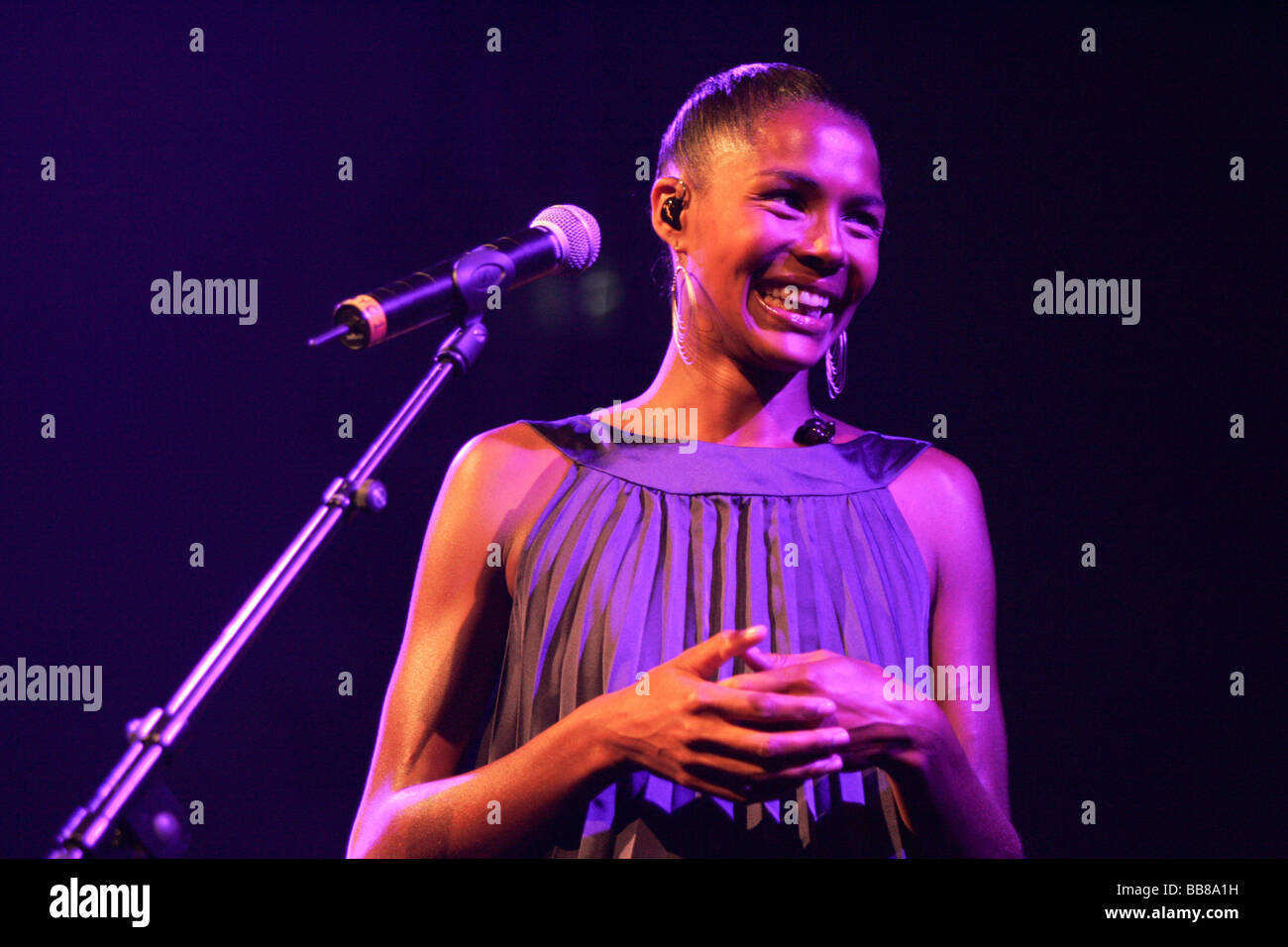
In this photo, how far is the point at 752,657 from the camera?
1438 millimetres

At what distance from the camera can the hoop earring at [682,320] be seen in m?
1.94

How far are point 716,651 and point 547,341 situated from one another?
100cm

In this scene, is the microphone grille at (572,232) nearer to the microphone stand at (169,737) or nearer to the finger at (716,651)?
the microphone stand at (169,737)

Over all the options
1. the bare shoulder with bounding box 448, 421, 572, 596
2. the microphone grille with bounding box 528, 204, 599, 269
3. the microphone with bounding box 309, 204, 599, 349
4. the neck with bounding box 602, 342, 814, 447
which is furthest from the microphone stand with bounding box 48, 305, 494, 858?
the neck with bounding box 602, 342, 814, 447

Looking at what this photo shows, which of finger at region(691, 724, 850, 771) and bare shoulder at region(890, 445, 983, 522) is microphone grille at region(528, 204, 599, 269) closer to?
bare shoulder at region(890, 445, 983, 522)

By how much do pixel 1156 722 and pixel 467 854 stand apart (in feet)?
4.32

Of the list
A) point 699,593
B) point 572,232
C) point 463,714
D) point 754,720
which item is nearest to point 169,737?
point 463,714

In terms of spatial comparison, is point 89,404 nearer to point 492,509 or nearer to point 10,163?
point 10,163

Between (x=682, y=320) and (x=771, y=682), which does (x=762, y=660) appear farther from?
(x=682, y=320)

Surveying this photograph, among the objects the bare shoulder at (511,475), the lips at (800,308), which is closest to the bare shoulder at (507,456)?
the bare shoulder at (511,475)

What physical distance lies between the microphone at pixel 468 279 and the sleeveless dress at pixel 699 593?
33 cm

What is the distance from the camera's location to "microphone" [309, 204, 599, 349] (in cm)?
142

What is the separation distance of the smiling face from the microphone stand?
0.66 m

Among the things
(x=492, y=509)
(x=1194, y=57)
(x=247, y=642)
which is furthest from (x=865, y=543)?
(x=1194, y=57)
